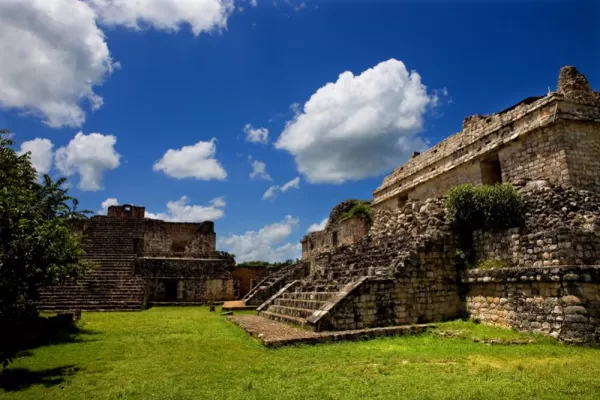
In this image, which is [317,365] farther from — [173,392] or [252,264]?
[252,264]

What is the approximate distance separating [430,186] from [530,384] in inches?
512

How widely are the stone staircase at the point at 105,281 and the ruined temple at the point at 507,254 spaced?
8.72m

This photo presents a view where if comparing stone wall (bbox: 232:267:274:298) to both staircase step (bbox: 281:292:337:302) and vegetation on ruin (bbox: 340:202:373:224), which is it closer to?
vegetation on ruin (bbox: 340:202:373:224)

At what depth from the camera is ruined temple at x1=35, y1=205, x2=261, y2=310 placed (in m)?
20.6

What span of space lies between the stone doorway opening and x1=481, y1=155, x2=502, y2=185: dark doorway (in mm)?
17773

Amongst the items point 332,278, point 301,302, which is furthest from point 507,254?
point 301,302

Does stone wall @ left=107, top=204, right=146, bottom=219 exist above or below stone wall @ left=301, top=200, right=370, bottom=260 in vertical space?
above

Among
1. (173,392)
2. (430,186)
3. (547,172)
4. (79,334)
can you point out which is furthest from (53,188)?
(547,172)

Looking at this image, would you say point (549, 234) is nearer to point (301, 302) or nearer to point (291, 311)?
point (301, 302)

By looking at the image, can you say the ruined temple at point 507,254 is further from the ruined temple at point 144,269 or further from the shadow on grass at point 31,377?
the ruined temple at point 144,269

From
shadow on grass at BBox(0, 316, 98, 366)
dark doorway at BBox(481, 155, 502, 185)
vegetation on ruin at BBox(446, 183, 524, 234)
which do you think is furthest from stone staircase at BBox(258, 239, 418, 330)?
shadow on grass at BBox(0, 316, 98, 366)

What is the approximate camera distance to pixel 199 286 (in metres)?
25.7

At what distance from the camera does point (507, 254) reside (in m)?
10.2

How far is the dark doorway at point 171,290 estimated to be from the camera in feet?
82.9
